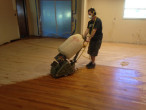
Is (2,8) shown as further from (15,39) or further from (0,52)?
(0,52)

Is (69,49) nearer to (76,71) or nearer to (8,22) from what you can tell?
(76,71)

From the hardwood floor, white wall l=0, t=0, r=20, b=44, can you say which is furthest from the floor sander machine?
white wall l=0, t=0, r=20, b=44

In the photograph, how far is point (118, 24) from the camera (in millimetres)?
5184

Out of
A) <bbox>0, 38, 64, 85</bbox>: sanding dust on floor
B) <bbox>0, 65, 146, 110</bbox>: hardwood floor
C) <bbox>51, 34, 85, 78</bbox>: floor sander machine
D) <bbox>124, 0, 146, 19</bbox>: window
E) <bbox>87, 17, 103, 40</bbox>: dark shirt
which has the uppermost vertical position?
<bbox>124, 0, 146, 19</bbox>: window

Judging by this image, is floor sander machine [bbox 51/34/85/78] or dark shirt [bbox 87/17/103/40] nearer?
floor sander machine [bbox 51/34/85/78]

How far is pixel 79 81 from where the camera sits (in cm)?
232

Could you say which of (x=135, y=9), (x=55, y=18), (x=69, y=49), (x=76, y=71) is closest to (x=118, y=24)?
(x=135, y=9)

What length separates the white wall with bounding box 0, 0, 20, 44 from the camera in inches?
189

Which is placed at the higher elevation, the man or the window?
the window

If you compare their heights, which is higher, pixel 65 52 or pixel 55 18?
pixel 55 18

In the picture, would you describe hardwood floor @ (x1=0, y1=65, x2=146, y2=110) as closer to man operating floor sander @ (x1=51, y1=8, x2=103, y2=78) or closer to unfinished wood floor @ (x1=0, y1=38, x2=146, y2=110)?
unfinished wood floor @ (x1=0, y1=38, x2=146, y2=110)

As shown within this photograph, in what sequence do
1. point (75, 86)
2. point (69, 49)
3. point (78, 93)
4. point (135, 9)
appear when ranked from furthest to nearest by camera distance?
point (135, 9) < point (69, 49) < point (75, 86) < point (78, 93)

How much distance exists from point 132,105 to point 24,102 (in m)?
1.50

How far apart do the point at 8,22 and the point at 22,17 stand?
1186mm
